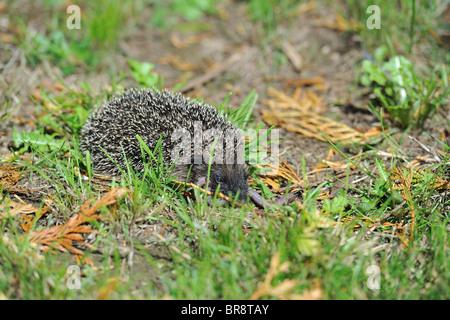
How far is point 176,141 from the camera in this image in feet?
15.6

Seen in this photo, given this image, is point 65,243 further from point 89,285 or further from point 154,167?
point 154,167

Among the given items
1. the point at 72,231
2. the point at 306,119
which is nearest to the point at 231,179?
the point at 72,231

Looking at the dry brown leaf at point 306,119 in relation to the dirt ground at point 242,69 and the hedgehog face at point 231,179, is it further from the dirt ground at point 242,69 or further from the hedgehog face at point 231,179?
the hedgehog face at point 231,179

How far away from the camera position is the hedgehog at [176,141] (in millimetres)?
4676

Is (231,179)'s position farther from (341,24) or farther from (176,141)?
(341,24)

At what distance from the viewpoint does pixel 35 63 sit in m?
6.95

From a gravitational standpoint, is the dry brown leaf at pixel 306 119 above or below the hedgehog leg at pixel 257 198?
above

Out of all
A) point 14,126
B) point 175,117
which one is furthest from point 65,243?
point 14,126

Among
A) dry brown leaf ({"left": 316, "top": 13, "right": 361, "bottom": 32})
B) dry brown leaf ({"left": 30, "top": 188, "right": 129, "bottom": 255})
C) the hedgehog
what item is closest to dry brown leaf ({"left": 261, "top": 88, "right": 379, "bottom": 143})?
the hedgehog

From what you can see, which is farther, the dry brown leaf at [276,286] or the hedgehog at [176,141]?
the hedgehog at [176,141]

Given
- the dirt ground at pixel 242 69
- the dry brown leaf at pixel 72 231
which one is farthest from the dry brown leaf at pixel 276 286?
the dirt ground at pixel 242 69

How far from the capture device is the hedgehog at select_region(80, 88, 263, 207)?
15.3ft

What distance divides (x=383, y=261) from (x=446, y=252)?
0.58 meters

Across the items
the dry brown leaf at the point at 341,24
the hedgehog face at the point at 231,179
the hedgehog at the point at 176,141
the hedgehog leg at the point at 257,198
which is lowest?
the hedgehog leg at the point at 257,198
